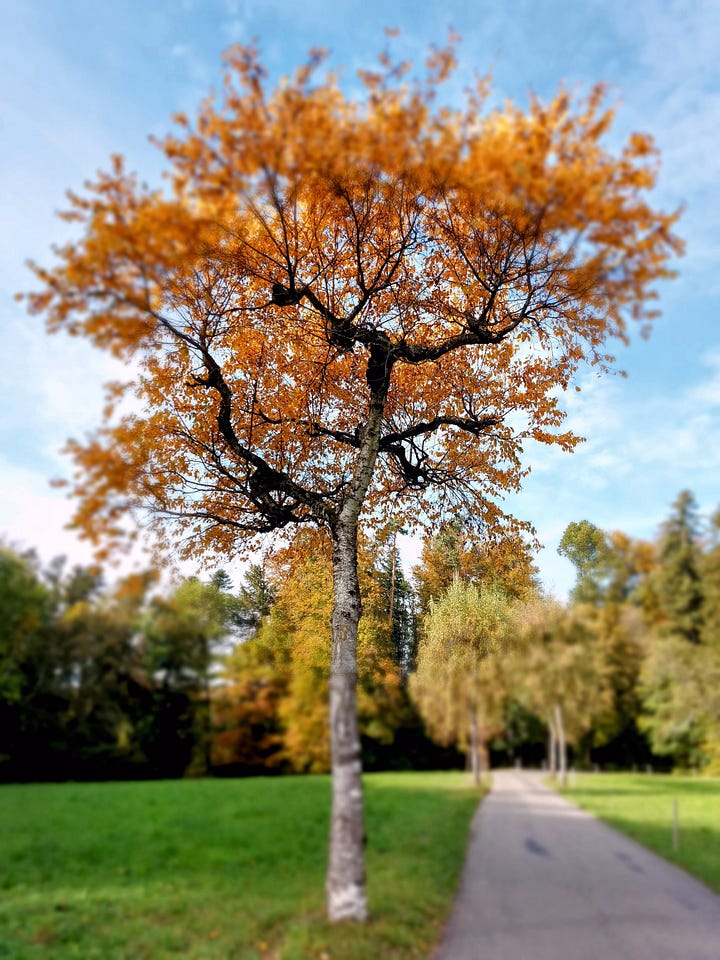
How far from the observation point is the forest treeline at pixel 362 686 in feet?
19.5

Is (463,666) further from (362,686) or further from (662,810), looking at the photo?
(662,810)

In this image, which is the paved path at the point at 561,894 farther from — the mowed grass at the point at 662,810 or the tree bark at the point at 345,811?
the tree bark at the point at 345,811

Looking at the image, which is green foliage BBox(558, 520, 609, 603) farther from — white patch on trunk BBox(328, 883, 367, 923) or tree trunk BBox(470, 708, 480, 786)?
white patch on trunk BBox(328, 883, 367, 923)

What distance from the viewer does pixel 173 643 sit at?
21.5 feet

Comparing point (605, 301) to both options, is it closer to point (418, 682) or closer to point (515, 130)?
point (515, 130)

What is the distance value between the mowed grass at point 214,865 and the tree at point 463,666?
1.72ft

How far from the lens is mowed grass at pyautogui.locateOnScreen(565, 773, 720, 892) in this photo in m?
5.95

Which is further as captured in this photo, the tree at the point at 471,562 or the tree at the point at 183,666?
the tree at the point at 471,562

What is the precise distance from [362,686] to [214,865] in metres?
2.20

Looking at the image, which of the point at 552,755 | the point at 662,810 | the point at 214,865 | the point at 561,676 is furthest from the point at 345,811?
the point at 662,810

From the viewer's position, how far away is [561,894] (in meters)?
5.70

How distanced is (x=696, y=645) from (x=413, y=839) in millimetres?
3468

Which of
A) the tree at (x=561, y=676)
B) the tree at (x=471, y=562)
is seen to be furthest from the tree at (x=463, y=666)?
the tree at (x=561, y=676)

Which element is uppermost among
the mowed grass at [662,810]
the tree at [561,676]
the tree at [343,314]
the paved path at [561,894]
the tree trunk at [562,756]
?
the tree at [343,314]
